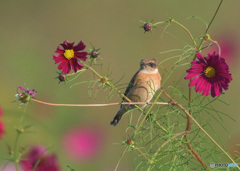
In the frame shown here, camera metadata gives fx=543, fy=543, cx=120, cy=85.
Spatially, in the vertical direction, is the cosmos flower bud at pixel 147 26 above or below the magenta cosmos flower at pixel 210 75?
above

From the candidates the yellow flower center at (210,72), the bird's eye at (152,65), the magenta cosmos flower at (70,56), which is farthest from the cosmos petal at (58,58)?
the bird's eye at (152,65)

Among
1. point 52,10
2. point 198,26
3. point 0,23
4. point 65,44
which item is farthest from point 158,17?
point 65,44

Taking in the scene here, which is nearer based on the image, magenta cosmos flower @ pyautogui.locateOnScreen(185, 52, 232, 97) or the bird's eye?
magenta cosmos flower @ pyautogui.locateOnScreen(185, 52, 232, 97)

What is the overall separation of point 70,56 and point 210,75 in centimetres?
29

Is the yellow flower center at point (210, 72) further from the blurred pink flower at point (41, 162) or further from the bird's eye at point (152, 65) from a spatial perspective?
the bird's eye at point (152, 65)

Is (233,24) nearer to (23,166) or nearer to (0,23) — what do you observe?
(0,23)

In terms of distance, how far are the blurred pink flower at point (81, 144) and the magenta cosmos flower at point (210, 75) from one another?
58.0 inches

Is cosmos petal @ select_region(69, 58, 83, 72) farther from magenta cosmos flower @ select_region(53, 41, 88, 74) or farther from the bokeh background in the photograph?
the bokeh background

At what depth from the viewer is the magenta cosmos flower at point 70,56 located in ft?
3.71

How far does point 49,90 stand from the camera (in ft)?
12.1

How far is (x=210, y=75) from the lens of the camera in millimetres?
1122

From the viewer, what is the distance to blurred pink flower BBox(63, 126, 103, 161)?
2527 millimetres

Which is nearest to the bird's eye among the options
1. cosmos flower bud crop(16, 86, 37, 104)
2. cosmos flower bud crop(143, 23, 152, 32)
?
cosmos flower bud crop(143, 23, 152, 32)

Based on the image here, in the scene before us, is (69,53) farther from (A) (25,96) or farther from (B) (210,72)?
(B) (210,72)
